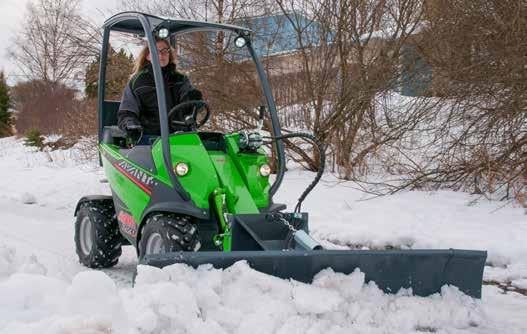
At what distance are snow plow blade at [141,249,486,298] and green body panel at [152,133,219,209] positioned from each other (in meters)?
0.95

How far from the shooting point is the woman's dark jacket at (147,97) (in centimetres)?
473

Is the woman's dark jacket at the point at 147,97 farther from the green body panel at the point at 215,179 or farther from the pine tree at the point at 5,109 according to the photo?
the pine tree at the point at 5,109

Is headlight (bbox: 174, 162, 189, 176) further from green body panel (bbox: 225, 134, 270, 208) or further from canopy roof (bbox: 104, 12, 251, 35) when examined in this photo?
Answer: canopy roof (bbox: 104, 12, 251, 35)

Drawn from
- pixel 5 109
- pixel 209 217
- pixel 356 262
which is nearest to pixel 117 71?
pixel 209 217

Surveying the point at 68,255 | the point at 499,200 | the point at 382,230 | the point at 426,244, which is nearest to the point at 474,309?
the point at 426,244

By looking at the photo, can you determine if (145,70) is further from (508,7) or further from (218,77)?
(218,77)

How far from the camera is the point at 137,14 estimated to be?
427cm

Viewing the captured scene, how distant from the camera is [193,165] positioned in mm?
4008

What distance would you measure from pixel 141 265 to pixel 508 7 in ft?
16.3

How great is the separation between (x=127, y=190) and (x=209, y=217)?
95 centimetres

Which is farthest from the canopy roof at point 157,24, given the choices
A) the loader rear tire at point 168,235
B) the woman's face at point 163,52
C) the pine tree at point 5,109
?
the pine tree at point 5,109

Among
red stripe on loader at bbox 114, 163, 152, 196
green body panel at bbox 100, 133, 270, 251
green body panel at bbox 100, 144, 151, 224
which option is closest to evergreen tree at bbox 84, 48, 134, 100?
green body panel at bbox 100, 144, 151, 224

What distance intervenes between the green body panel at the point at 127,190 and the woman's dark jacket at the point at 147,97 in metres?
0.32

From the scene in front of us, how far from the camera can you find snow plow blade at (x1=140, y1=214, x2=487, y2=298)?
2.97 meters
